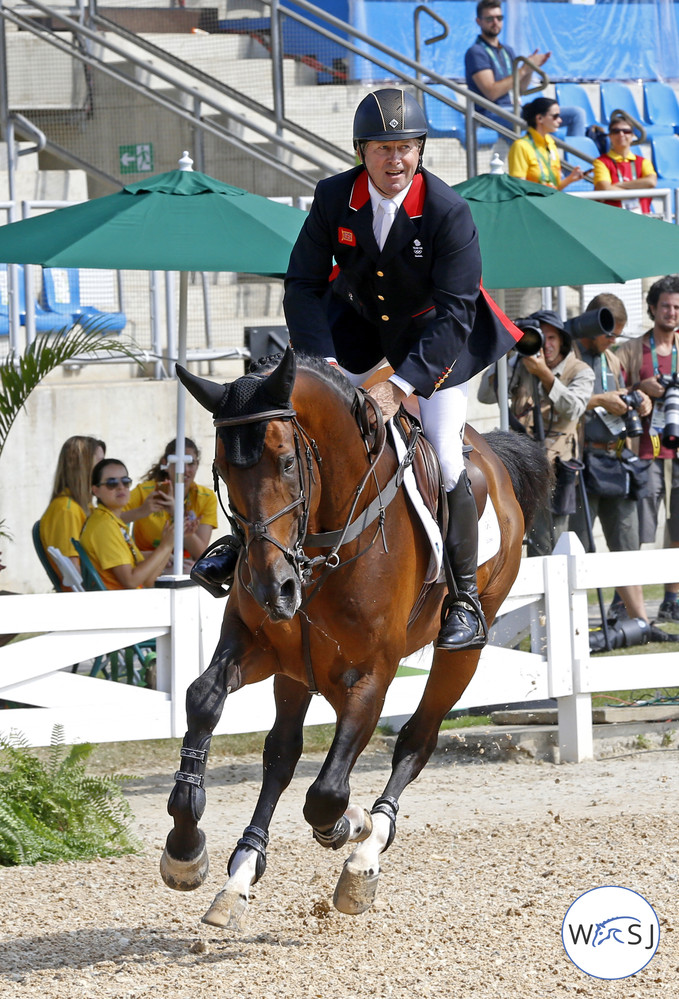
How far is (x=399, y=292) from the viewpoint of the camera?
4.83 m

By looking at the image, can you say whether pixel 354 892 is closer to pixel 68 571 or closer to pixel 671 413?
pixel 68 571

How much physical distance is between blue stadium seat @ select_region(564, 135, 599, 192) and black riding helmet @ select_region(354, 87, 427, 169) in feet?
31.7

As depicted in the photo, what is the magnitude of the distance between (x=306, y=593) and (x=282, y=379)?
0.81 m

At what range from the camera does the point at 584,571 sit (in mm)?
7684

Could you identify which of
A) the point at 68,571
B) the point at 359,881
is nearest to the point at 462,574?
the point at 359,881

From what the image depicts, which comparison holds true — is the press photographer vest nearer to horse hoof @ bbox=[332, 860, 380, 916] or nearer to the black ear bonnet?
horse hoof @ bbox=[332, 860, 380, 916]

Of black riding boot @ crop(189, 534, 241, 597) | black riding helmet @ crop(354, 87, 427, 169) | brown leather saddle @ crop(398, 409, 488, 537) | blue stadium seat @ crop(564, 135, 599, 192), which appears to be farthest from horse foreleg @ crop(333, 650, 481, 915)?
blue stadium seat @ crop(564, 135, 599, 192)

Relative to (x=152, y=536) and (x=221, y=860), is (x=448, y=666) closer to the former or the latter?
(x=221, y=860)

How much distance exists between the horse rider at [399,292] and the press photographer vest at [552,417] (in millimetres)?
3819

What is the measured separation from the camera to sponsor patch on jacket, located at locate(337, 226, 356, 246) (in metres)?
4.73

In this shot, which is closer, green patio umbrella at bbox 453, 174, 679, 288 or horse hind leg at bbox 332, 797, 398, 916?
horse hind leg at bbox 332, 797, 398, 916

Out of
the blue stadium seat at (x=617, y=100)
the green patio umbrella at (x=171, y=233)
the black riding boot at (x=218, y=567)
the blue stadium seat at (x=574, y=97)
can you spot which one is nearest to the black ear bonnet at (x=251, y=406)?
the black riding boot at (x=218, y=567)

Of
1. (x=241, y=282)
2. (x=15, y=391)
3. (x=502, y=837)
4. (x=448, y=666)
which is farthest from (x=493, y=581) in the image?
(x=241, y=282)

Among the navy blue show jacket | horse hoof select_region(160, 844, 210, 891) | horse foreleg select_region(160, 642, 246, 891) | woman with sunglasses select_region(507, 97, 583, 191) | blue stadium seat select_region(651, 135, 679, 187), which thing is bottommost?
horse hoof select_region(160, 844, 210, 891)
